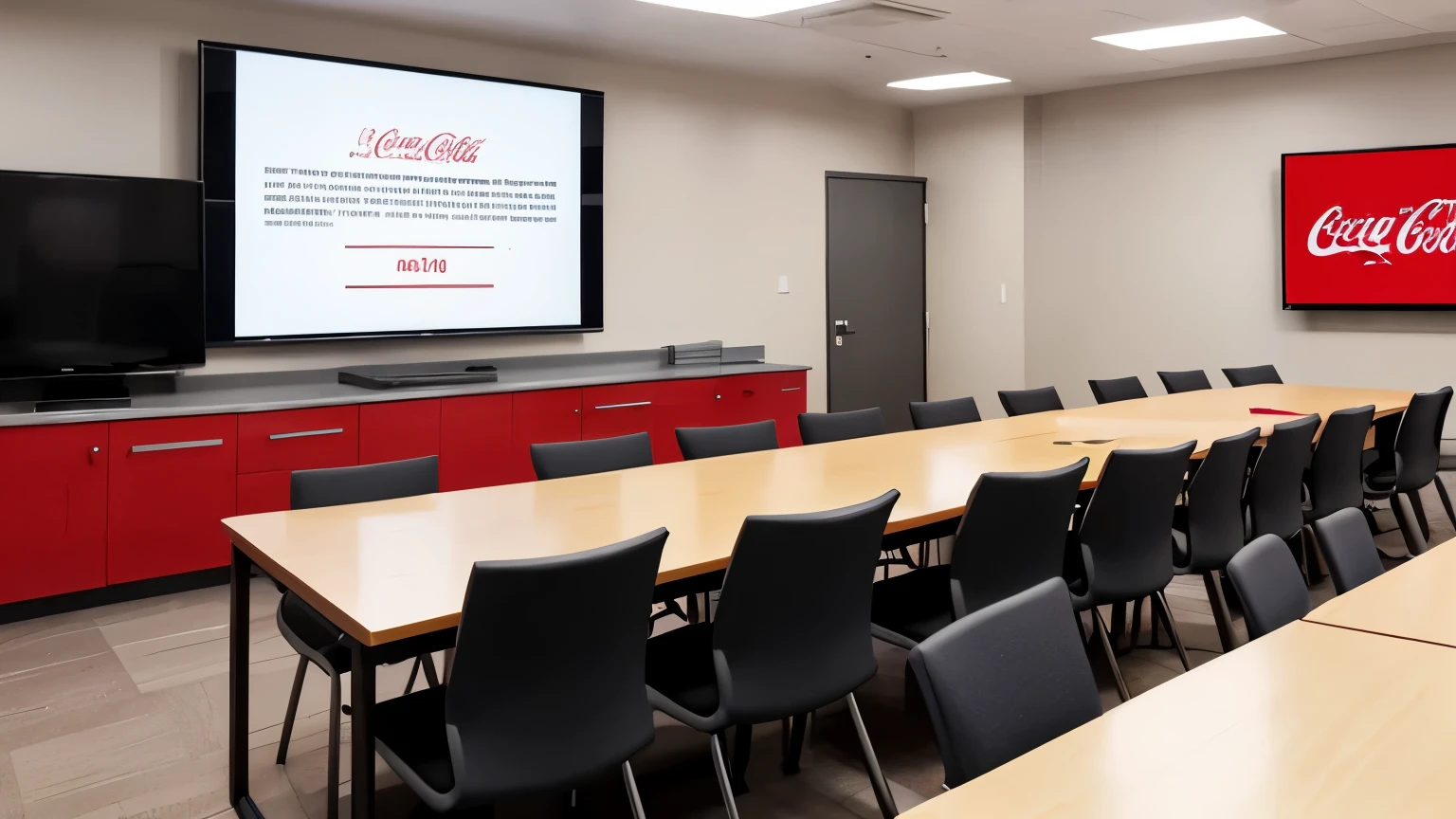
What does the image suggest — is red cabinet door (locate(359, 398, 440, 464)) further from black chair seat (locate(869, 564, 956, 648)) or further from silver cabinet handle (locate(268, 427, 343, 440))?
black chair seat (locate(869, 564, 956, 648))

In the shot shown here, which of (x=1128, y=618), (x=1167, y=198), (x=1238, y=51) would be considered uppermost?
(x=1238, y=51)

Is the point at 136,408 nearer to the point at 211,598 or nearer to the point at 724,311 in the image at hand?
the point at 211,598

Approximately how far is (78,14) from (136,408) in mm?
1836

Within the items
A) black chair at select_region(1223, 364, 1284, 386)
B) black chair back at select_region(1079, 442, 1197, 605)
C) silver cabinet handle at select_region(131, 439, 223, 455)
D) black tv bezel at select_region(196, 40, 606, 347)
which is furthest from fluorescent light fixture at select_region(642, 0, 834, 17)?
black chair at select_region(1223, 364, 1284, 386)

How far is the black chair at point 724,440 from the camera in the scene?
413 centimetres

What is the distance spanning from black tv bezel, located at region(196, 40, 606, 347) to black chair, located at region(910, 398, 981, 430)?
2451mm

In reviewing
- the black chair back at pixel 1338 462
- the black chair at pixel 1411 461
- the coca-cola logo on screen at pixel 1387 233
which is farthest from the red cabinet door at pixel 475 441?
the coca-cola logo on screen at pixel 1387 233

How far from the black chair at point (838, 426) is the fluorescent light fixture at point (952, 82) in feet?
12.3

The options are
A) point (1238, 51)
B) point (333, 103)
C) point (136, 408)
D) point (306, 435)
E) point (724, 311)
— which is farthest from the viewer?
point (724, 311)

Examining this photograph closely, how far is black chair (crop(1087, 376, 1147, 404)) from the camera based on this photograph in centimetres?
586

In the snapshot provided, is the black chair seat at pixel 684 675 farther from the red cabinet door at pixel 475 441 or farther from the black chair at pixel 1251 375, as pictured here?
the black chair at pixel 1251 375

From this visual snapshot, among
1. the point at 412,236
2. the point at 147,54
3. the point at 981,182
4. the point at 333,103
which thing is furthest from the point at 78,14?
the point at 981,182

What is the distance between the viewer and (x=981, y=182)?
28.5 feet

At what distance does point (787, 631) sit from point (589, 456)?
158 centimetres
